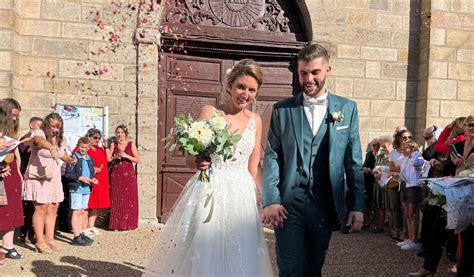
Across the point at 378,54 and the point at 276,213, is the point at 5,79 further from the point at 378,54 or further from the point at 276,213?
the point at 378,54

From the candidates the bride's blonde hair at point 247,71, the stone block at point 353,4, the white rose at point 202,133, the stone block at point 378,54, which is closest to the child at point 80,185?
the white rose at point 202,133

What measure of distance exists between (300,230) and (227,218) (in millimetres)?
779

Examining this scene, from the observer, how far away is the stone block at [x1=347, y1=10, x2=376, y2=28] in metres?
9.12

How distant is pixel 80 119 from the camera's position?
8.11 meters

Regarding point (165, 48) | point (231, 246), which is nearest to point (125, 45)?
point (165, 48)

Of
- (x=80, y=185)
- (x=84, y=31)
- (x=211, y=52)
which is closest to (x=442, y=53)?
(x=211, y=52)

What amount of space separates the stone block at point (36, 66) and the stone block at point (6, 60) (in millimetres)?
455

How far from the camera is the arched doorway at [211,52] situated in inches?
345

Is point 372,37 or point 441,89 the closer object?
point 441,89

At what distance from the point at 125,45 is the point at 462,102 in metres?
6.56

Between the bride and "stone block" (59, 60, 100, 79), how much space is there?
16.5 feet

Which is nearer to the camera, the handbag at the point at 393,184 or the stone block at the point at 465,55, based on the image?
the handbag at the point at 393,184

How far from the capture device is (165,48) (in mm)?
8750

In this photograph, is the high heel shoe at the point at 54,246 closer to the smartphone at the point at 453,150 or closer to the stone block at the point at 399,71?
the smartphone at the point at 453,150
